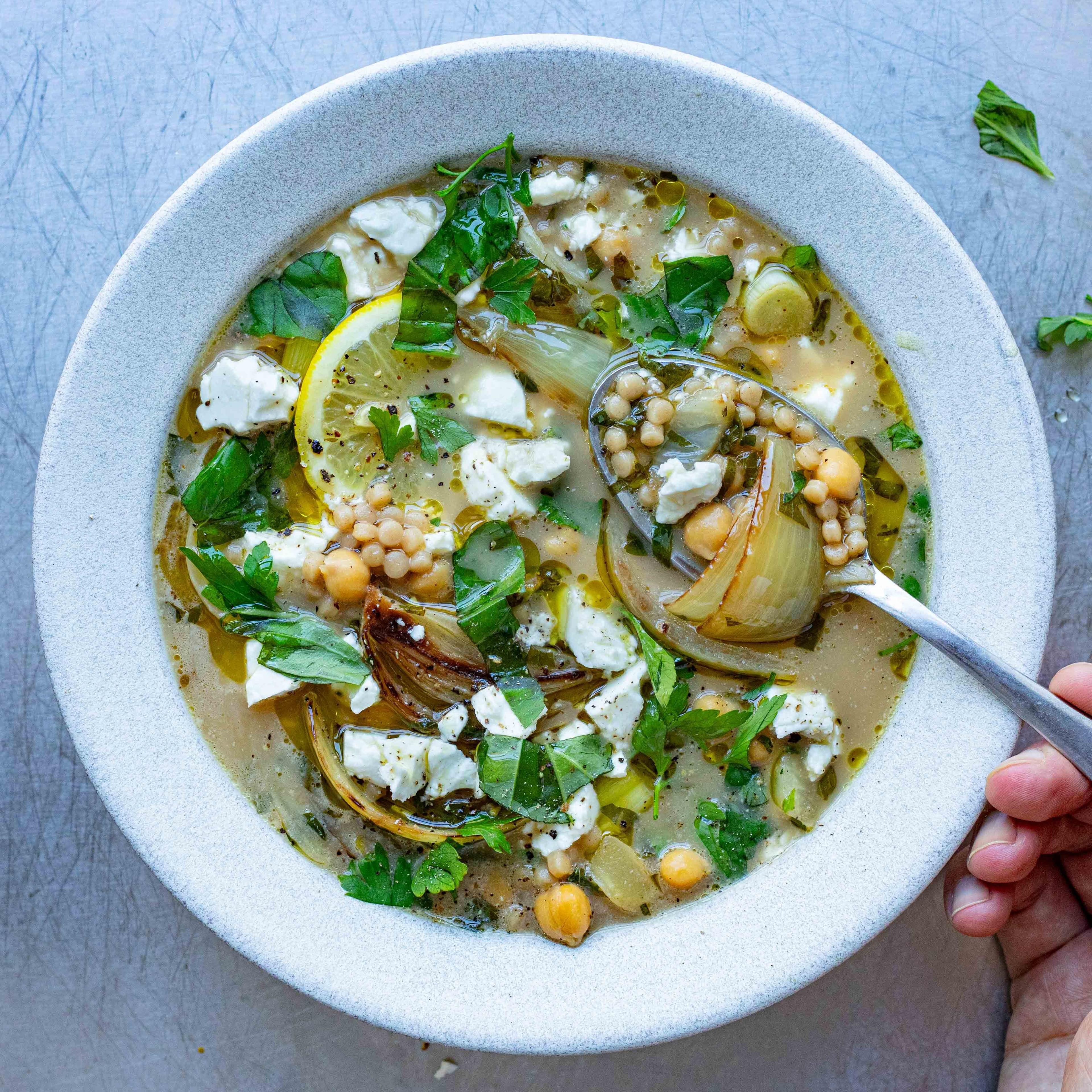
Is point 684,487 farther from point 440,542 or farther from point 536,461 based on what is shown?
point 440,542

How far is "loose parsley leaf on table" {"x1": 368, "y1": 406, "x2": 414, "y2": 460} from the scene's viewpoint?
2.45 metres

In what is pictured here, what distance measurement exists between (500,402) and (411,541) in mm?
461

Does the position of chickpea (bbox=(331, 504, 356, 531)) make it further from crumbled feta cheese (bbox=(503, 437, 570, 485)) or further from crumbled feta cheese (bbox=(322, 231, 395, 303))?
crumbled feta cheese (bbox=(322, 231, 395, 303))

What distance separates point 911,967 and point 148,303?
3.00 m

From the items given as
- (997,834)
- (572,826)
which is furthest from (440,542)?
(997,834)

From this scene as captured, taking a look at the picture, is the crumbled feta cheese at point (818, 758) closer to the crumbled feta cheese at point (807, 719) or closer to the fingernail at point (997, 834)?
the crumbled feta cheese at point (807, 719)

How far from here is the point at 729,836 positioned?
99.3 inches

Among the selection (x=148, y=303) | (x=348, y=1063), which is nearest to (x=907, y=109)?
(x=148, y=303)

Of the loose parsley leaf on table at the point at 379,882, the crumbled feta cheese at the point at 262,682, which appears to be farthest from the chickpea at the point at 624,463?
the loose parsley leaf on table at the point at 379,882

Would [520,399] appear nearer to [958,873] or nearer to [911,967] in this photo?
[958,873]

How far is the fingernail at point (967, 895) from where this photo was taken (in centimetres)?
255

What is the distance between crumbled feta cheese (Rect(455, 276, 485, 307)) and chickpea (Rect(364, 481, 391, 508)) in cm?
56

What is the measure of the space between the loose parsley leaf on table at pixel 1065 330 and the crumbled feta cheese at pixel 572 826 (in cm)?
198

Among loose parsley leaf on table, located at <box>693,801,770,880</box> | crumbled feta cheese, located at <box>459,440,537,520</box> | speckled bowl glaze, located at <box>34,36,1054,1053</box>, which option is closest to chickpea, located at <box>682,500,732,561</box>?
crumbled feta cheese, located at <box>459,440,537,520</box>
